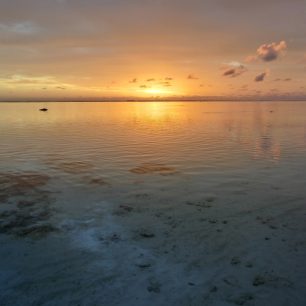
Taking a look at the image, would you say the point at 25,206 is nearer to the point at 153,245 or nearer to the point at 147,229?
the point at 147,229

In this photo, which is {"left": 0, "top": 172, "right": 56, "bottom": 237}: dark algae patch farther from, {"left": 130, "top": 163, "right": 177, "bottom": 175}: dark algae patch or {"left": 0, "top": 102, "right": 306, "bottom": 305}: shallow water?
{"left": 130, "top": 163, "right": 177, "bottom": 175}: dark algae patch

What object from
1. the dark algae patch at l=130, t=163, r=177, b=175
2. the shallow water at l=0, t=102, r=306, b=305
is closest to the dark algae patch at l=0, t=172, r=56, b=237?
the shallow water at l=0, t=102, r=306, b=305

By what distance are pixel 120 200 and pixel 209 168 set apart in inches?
437

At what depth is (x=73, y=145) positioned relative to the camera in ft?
140

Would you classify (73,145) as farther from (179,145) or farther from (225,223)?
(225,223)

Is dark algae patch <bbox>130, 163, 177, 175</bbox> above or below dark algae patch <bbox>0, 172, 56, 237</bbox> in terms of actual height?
below

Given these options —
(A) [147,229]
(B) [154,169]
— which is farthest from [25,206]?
(B) [154,169]

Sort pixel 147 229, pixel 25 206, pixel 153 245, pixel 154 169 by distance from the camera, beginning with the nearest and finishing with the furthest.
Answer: pixel 153 245
pixel 147 229
pixel 25 206
pixel 154 169

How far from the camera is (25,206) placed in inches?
693

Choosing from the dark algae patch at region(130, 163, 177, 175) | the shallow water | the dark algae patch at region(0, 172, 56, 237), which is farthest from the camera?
the dark algae patch at region(130, 163, 177, 175)

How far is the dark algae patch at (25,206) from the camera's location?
14.7 metres

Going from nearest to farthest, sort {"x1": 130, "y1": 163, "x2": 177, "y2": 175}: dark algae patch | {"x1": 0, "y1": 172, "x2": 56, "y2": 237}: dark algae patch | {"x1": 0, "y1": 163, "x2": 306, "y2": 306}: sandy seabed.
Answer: {"x1": 0, "y1": 163, "x2": 306, "y2": 306}: sandy seabed, {"x1": 0, "y1": 172, "x2": 56, "y2": 237}: dark algae patch, {"x1": 130, "y1": 163, "x2": 177, "y2": 175}: dark algae patch

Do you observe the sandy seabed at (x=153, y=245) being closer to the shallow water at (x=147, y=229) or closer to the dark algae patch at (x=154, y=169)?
the shallow water at (x=147, y=229)

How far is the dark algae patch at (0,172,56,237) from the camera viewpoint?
48.1 ft
